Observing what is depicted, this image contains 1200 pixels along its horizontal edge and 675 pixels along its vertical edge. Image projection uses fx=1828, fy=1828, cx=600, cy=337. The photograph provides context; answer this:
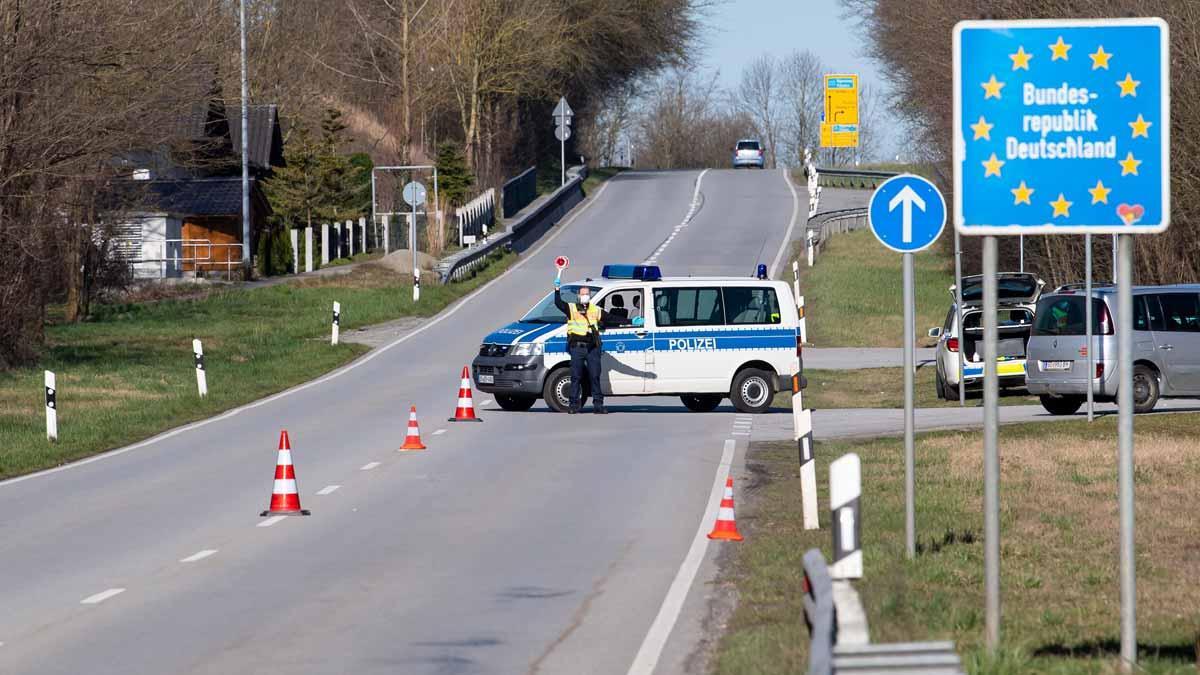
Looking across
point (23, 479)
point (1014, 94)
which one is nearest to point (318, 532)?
point (23, 479)

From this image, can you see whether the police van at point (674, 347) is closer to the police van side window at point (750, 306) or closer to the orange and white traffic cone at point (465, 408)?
the police van side window at point (750, 306)

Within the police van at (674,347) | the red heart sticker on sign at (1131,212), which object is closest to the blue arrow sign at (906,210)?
the red heart sticker on sign at (1131,212)

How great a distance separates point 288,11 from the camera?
261 feet

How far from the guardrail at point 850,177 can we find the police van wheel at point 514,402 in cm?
5841

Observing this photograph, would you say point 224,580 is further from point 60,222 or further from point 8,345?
point 60,222

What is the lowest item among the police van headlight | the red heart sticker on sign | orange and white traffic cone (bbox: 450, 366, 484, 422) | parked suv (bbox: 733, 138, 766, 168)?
orange and white traffic cone (bbox: 450, 366, 484, 422)

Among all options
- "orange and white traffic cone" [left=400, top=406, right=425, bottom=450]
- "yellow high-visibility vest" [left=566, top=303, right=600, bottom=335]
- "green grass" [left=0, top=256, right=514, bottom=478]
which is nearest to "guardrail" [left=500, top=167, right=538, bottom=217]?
"green grass" [left=0, top=256, right=514, bottom=478]

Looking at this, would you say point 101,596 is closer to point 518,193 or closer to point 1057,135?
point 1057,135

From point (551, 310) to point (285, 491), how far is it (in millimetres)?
11892

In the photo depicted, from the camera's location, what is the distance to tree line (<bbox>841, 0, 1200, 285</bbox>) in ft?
105

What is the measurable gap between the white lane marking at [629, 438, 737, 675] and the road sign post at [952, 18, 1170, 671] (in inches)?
67.0

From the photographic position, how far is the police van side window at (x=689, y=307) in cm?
2561

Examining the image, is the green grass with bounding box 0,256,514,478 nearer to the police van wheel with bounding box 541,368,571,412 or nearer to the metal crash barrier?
the police van wheel with bounding box 541,368,571,412

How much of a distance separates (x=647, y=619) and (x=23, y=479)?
9.98m
